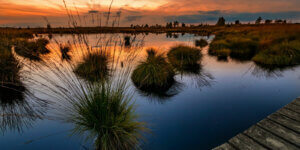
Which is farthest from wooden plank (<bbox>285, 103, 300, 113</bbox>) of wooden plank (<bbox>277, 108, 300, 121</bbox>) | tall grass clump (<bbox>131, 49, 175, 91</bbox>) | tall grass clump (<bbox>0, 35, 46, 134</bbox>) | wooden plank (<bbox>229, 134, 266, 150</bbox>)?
tall grass clump (<bbox>0, 35, 46, 134</bbox>)

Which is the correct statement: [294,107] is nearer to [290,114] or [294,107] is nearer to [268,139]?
[290,114]

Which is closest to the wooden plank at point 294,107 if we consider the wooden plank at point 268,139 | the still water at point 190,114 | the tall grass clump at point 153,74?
the still water at point 190,114

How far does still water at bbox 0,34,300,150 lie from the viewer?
12.0ft

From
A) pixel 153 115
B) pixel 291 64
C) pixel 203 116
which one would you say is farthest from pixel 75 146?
pixel 291 64

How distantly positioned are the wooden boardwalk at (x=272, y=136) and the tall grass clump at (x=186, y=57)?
7.29 metres

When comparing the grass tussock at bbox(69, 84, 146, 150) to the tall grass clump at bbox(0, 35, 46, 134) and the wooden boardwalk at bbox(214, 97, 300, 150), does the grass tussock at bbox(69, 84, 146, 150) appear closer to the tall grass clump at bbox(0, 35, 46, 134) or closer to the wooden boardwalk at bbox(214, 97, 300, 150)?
the tall grass clump at bbox(0, 35, 46, 134)

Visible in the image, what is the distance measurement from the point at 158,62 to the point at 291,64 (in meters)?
9.73

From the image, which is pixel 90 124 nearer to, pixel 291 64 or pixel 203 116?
pixel 203 116

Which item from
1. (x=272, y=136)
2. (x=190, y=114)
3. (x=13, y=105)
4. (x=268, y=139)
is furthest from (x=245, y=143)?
(x=13, y=105)

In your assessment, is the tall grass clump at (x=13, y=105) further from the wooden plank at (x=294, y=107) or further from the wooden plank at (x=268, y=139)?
the wooden plank at (x=294, y=107)

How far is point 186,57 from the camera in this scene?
1098 centimetres

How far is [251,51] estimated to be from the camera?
16469 mm

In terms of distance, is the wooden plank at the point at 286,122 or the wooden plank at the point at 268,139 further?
the wooden plank at the point at 286,122

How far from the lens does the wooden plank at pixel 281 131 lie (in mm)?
2434
